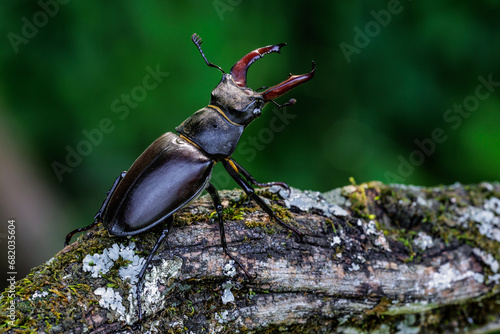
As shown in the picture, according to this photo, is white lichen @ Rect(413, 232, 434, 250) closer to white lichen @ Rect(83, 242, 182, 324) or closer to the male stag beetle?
the male stag beetle

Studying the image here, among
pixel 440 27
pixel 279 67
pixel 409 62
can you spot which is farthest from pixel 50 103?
pixel 440 27

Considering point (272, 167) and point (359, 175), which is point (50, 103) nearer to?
point (272, 167)

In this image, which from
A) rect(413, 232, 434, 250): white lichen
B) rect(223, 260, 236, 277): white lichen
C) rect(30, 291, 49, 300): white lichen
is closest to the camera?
rect(30, 291, 49, 300): white lichen

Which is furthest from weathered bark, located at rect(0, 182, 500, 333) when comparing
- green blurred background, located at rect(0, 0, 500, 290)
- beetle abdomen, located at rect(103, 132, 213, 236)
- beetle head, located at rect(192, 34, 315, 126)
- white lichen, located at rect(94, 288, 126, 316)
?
green blurred background, located at rect(0, 0, 500, 290)

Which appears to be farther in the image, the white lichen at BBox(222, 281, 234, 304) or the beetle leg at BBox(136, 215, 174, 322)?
the white lichen at BBox(222, 281, 234, 304)

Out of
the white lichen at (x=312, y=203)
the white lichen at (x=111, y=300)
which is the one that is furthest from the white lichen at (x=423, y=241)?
the white lichen at (x=111, y=300)

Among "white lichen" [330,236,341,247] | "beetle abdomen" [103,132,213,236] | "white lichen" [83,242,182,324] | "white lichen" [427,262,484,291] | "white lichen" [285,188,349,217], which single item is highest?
"beetle abdomen" [103,132,213,236]
